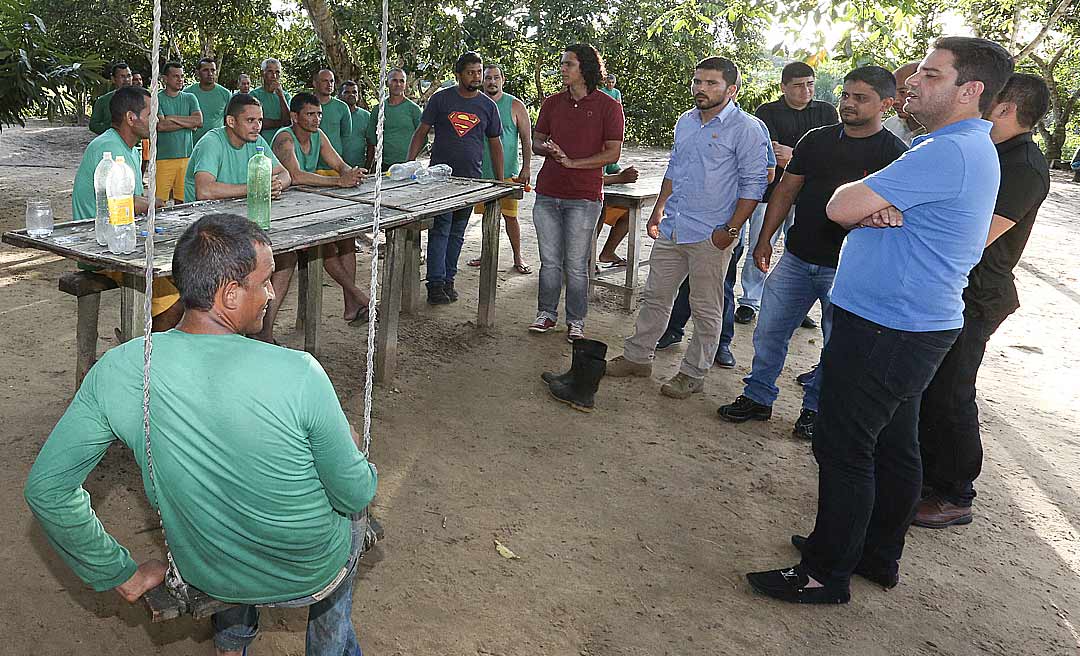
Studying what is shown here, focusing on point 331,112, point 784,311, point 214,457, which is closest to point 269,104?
point 331,112

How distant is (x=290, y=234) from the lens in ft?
13.5

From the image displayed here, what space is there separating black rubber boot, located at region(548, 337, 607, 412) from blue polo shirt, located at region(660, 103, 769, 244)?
2.47 feet

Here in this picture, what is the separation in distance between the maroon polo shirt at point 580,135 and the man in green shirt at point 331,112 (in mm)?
2711

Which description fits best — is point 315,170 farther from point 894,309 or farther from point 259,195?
point 894,309

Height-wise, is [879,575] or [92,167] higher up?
[92,167]

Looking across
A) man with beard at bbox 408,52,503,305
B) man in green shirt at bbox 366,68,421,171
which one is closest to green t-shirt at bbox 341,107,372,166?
man in green shirt at bbox 366,68,421,171

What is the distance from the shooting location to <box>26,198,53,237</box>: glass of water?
12.1ft

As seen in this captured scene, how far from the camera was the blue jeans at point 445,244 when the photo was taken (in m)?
6.29

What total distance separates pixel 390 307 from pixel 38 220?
70.6 inches

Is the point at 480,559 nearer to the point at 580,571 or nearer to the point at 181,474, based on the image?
the point at 580,571

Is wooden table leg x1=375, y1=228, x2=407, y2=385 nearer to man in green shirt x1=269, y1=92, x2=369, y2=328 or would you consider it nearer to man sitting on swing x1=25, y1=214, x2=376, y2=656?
man in green shirt x1=269, y1=92, x2=369, y2=328

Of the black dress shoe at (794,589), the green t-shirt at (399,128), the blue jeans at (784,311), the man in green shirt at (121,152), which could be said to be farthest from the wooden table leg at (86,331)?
the green t-shirt at (399,128)

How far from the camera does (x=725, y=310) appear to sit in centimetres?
549

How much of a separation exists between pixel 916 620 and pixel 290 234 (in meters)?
3.03
